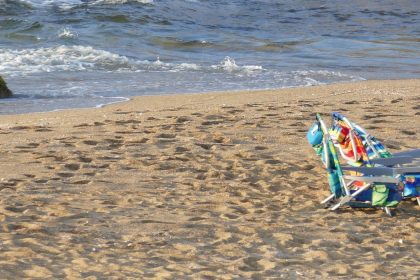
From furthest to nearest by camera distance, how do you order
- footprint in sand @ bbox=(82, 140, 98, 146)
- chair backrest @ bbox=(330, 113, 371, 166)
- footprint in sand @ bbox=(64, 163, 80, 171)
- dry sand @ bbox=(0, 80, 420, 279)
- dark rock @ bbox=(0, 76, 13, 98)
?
dark rock @ bbox=(0, 76, 13, 98)
footprint in sand @ bbox=(82, 140, 98, 146)
footprint in sand @ bbox=(64, 163, 80, 171)
chair backrest @ bbox=(330, 113, 371, 166)
dry sand @ bbox=(0, 80, 420, 279)

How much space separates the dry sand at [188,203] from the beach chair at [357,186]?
0.10m

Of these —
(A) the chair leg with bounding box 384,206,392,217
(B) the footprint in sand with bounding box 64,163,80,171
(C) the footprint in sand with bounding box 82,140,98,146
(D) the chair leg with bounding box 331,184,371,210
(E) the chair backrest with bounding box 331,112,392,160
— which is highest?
(E) the chair backrest with bounding box 331,112,392,160

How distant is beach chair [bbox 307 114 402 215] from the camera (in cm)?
580

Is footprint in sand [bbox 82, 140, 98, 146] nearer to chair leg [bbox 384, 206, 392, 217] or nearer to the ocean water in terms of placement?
chair leg [bbox 384, 206, 392, 217]

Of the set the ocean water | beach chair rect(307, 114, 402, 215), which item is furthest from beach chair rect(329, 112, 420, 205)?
the ocean water

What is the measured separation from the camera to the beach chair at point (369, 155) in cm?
595

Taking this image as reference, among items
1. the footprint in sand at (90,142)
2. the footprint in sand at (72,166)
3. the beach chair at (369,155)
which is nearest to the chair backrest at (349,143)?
the beach chair at (369,155)

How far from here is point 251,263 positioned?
4859 mm

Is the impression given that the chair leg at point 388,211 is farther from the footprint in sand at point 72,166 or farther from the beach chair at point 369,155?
the footprint in sand at point 72,166

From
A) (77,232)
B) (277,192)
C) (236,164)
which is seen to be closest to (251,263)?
(77,232)

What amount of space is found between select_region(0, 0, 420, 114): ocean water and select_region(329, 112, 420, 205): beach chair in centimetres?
531

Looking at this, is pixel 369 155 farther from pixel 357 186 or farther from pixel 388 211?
pixel 388 211

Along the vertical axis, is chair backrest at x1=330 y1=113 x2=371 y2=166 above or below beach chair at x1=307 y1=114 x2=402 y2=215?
above

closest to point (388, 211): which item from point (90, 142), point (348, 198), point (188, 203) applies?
point (348, 198)
